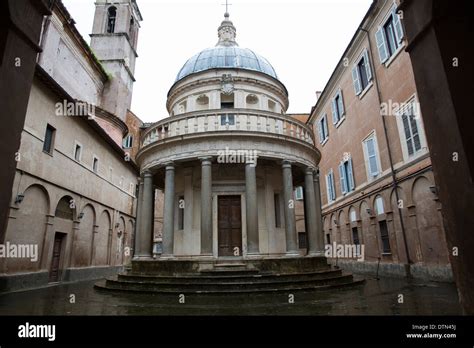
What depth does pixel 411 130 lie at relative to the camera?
13.6 meters

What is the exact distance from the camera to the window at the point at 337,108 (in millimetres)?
21297

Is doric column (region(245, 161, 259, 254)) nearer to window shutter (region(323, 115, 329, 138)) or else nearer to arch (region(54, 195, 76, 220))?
arch (region(54, 195, 76, 220))

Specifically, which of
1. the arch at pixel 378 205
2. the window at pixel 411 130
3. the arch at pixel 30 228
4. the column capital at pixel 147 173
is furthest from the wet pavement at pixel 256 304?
the arch at pixel 378 205

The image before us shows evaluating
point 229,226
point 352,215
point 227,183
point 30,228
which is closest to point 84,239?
point 30,228

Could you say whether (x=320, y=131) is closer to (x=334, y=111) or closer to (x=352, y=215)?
(x=334, y=111)

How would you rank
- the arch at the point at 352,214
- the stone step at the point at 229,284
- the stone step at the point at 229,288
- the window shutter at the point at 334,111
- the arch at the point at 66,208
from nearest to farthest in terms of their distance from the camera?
1. the stone step at the point at 229,288
2. the stone step at the point at 229,284
3. the arch at the point at 66,208
4. the arch at the point at 352,214
5. the window shutter at the point at 334,111

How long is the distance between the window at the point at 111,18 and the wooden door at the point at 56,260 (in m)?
27.7

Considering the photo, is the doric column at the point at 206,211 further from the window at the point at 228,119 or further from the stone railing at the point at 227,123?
the window at the point at 228,119

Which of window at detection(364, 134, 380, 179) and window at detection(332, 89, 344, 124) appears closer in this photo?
window at detection(364, 134, 380, 179)

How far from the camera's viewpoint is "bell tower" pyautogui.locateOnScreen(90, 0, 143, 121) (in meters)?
30.8

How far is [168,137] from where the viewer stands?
12617 mm

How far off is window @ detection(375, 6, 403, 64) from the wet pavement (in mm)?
11236

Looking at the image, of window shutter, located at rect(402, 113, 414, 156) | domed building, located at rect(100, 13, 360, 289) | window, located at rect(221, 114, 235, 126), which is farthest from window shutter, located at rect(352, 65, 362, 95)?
window, located at rect(221, 114, 235, 126)
